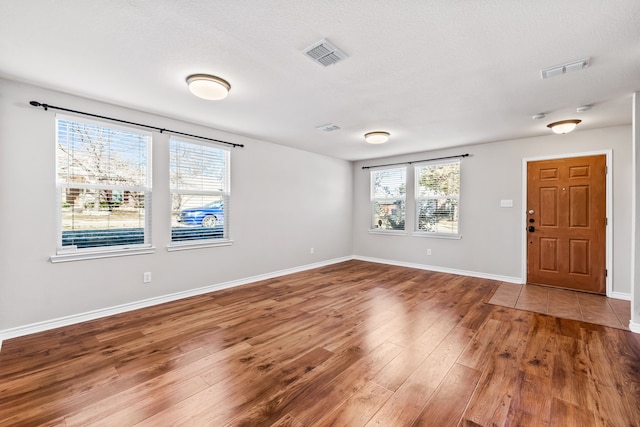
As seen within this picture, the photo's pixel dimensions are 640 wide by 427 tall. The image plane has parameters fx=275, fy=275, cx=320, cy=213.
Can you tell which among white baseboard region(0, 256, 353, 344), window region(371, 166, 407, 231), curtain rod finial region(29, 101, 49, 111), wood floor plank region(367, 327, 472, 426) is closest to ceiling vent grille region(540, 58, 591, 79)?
wood floor plank region(367, 327, 472, 426)

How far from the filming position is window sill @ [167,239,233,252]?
3.83m

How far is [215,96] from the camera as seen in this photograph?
2734mm

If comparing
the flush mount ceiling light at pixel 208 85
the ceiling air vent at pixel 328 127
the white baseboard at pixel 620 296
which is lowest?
the white baseboard at pixel 620 296

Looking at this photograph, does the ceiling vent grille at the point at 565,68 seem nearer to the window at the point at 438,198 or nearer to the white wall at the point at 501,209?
the white wall at the point at 501,209

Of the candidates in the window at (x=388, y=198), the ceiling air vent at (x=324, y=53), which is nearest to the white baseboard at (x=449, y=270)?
the window at (x=388, y=198)

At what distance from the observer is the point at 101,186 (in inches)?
127

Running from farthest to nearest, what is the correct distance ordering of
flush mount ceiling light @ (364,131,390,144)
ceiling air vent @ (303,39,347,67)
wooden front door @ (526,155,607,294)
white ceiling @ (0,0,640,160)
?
1. flush mount ceiling light @ (364,131,390,144)
2. wooden front door @ (526,155,607,294)
3. ceiling air vent @ (303,39,347,67)
4. white ceiling @ (0,0,640,160)

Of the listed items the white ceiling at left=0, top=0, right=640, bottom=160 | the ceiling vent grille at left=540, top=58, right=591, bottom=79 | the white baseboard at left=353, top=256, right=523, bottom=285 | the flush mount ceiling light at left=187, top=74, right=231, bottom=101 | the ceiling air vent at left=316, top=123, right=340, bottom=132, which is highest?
the ceiling air vent at left=316, top=123, right=340, bottom=132

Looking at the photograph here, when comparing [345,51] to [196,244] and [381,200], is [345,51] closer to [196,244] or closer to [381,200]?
[196,244]

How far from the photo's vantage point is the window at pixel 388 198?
6.23 m

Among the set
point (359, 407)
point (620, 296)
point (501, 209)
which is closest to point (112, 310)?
point (359, 407)

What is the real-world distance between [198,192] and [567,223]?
19.1 ft

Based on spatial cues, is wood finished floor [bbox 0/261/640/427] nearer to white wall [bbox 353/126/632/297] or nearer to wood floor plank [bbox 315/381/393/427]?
wood floor plank [bbox 315/381/393/427]

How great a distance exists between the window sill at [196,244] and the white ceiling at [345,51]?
1.78 meters
